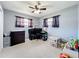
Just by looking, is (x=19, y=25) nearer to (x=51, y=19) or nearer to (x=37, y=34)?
(x=37, y=34)

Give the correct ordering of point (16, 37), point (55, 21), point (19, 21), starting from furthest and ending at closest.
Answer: point (19, 21)
point (55, 21)
point (16, 37)

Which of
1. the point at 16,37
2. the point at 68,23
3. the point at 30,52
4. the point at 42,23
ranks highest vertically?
the point at 42,23

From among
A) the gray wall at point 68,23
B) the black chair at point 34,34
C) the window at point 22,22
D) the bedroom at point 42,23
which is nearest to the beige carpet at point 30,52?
the bedroom at point 42,23

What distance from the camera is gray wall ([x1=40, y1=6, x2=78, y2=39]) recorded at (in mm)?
4164

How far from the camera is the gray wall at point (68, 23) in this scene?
4.16 meters

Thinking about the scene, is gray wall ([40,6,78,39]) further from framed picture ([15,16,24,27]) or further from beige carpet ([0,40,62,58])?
framed picture ([15,16,24,27])

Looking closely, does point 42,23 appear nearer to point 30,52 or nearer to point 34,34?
point 34,34

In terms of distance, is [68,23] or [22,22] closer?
[68,23]

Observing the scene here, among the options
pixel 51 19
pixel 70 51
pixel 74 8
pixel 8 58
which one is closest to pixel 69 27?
pixel 74 8

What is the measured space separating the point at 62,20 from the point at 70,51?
135 inches

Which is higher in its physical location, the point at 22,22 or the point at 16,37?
the point at 22,22

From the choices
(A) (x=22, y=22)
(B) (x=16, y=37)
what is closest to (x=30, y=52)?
(B) (x=16, y=37)

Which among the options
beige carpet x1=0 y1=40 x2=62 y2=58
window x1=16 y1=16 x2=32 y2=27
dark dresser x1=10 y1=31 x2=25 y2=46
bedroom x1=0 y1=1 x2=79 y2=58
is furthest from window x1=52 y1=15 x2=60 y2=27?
dark dresser x1=10 y1=31 x2=25 y2=46

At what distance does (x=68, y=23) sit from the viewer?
15.1ft
